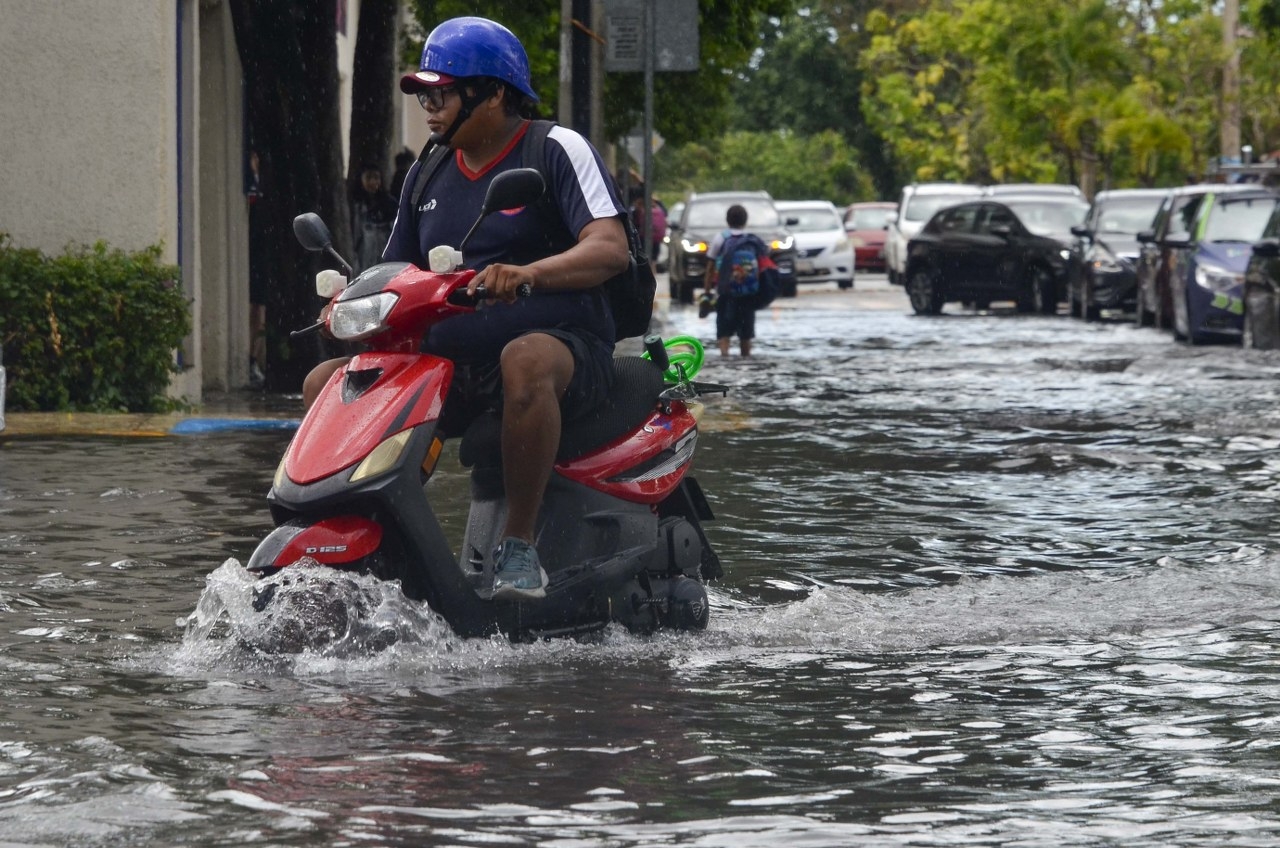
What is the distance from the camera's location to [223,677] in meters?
6.25

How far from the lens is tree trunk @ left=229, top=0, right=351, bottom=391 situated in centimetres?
1574

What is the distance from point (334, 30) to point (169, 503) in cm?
670

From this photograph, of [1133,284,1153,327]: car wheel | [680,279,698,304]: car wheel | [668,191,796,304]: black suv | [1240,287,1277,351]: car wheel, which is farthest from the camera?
[680,279,698,304]: car wheel

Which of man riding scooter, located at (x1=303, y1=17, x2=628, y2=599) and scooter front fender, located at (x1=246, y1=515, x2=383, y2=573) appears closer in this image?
scooter front fender, located at (x1=246, y1=515, x2=383, y2=573)

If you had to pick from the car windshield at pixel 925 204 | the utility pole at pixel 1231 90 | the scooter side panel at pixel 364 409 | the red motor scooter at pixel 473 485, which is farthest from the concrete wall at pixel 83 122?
the utility pole at pixel 1231 90

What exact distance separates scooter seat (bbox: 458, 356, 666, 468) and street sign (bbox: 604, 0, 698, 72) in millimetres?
12401

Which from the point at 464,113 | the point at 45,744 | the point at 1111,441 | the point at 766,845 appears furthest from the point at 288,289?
the point at 766,845

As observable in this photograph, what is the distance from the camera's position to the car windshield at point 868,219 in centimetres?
5425

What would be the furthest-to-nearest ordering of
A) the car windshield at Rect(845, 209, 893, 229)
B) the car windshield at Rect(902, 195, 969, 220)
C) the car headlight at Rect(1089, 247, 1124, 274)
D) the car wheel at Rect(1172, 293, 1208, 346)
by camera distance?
the car windshield at Rect(845, 209, 893, 229), the car windshield at Rect(902, 195, 969, 220), the car headlight at Rect(1089, 247, 1124, 274), the car wheel at Rect(1172, 293, 1208, 346)

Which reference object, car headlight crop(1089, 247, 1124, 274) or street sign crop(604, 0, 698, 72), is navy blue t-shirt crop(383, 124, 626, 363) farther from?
car headlight crop(1089, 247, 1124, 274)

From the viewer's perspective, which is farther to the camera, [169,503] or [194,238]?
[194,238]

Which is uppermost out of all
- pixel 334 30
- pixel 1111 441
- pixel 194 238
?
pixel 334 30

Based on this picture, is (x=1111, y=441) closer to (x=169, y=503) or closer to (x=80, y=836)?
(x=169, y=503)

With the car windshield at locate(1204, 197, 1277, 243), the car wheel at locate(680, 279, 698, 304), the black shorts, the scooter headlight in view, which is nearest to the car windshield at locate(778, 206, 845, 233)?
the car wheel at locate(680, 279, 698, 304)
